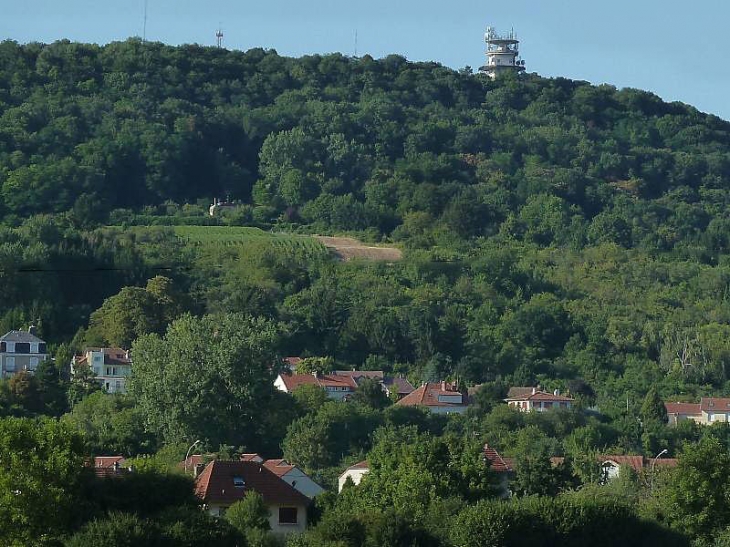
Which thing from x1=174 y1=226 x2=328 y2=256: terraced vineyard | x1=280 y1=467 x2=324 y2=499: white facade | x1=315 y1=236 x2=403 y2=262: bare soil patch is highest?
x1=174 y1=226 x2=328 y2=256: terraced vineyard

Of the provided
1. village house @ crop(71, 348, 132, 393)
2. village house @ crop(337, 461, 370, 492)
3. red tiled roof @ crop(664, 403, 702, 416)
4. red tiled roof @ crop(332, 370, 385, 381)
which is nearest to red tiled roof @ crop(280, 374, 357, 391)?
red tiled roof @ crop(332, 370, 385, 381)

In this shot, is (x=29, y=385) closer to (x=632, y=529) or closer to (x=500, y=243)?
(x=632, y=529)

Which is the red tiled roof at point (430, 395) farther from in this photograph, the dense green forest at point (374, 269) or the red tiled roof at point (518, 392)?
the red tiled roof at point (518, 392)

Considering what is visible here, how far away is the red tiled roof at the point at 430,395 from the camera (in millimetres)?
86188

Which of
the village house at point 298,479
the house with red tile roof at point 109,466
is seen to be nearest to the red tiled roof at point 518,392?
the village house at point 298,479

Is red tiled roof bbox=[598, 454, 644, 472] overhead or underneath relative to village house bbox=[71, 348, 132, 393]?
overhead

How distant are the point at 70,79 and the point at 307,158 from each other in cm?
1924

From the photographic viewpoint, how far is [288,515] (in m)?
54.4

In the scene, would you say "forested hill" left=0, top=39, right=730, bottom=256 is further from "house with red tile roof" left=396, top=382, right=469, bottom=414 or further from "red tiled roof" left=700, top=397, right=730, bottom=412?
"house with red tile roof" left=396, top=382, right=469, bottom=414

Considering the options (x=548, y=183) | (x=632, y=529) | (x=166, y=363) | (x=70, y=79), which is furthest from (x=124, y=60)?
(x=632, y=529)

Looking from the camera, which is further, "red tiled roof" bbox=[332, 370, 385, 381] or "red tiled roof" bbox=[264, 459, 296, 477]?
"red tiled roof" bbox=[332, 370, 385, 381]

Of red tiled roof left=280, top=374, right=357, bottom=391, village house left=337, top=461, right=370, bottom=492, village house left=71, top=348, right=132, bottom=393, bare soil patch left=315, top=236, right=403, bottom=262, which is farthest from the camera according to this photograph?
bare soil patch left=315, top=236, right=403, bottom=262

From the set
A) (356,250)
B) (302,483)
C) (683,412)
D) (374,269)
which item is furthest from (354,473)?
(356,250)

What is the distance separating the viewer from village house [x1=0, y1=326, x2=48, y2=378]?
8769 centimetres
